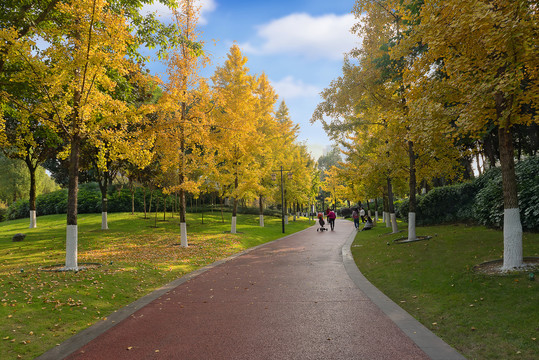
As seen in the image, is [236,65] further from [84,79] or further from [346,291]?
[346,291]

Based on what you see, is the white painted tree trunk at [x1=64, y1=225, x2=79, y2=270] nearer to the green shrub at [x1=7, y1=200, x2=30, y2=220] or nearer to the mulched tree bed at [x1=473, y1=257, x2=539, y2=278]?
the mulched tree bed at [x1=473, y1=257, x2=539, y2=278]

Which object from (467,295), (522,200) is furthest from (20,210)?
(522,200)

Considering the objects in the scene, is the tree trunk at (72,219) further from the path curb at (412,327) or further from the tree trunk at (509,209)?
the tree trunk at (509,209)

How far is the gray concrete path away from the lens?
4090 millimetres

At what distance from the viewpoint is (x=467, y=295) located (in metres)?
5.91

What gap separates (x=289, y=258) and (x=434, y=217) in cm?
1135

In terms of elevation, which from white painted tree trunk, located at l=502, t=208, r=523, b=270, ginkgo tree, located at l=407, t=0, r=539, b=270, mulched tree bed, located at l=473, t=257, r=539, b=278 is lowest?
mulched tree bed, located at l=473, t=257, r=539, b=278

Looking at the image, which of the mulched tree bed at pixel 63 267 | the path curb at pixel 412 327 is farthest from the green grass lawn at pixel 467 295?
the mulched tree bed at pixel 63 267

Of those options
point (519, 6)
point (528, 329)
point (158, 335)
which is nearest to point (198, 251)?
point (158, 335)

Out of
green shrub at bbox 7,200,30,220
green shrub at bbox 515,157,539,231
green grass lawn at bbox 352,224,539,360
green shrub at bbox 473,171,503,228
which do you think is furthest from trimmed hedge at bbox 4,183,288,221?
green shrub at bbox 515,157,539,231

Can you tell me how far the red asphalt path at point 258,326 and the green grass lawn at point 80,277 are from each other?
0.87m

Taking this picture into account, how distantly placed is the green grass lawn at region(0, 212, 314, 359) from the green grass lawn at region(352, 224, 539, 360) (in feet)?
18.5

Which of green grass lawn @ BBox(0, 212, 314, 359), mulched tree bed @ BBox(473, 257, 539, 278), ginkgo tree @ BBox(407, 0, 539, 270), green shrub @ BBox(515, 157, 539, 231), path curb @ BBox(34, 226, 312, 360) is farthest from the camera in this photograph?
green shrub @ BBox(515, 157, 539, 231)

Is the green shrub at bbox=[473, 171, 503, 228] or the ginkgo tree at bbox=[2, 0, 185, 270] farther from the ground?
the ginkgo tree at bbox=[2, 0, 185, 270]
